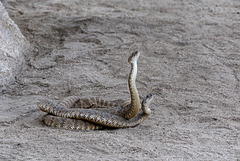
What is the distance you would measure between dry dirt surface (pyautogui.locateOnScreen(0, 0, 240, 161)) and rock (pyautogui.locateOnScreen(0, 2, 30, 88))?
0.59 ft

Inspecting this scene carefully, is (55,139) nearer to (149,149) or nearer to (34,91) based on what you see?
(149,149)

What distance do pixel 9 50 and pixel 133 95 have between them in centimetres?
355

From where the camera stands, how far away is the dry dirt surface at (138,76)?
443cm

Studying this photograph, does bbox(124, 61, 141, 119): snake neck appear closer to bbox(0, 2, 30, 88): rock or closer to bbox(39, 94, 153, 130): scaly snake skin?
bbox(39, 94, 153, 130): scaly snake skin

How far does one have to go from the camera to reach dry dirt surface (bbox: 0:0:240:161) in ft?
14.5

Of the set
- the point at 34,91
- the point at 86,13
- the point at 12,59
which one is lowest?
the point at 34,91

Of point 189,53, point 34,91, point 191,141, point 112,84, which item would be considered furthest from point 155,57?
point 191,141

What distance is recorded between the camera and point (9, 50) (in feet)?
24.9

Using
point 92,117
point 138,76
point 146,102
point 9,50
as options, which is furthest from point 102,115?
point 9,50

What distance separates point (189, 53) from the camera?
25.9 ft

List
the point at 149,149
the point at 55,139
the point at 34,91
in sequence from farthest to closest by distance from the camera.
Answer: the point at 34,91 < the point at 55,139 < the point at 149,149

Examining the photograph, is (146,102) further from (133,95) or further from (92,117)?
(92,117)

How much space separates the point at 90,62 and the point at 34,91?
153 cm

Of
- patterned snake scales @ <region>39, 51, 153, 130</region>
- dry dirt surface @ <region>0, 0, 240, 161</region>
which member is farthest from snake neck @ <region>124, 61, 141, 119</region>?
dry dirt surface @ <region>0, 0, 240, 161</region>
